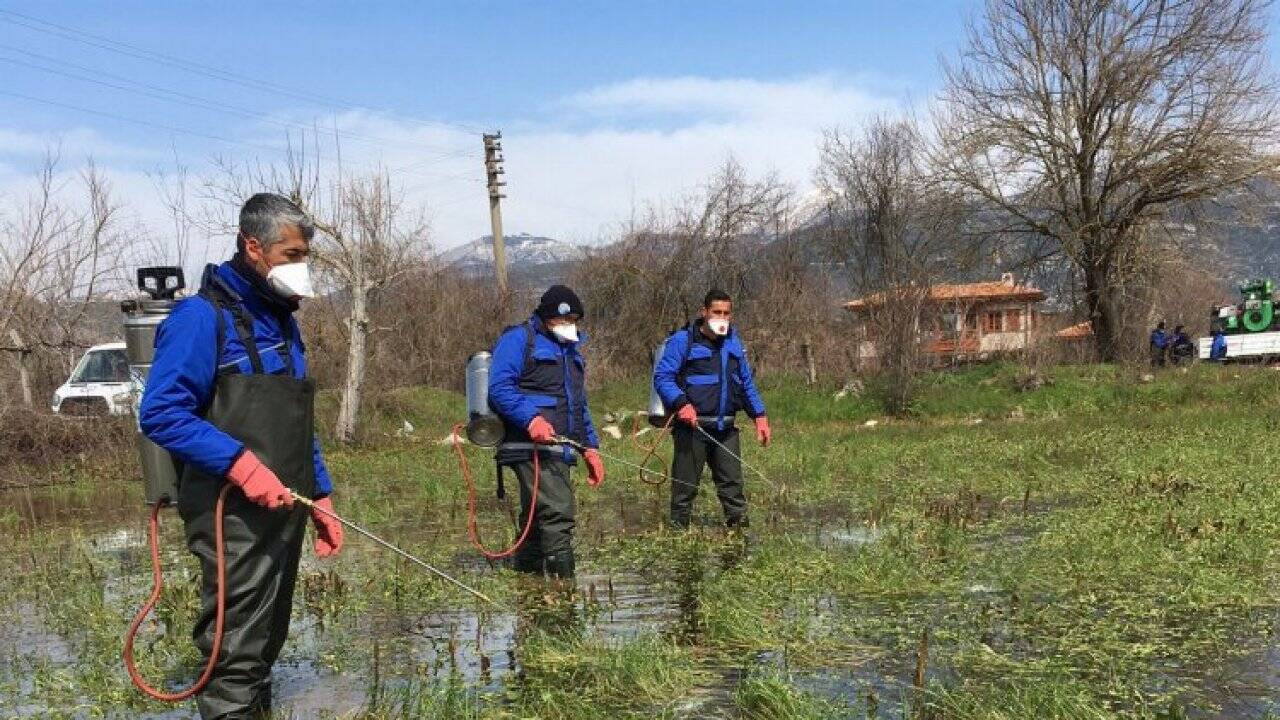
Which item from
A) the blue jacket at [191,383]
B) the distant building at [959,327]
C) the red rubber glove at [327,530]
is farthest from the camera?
the distant building at [959,327]

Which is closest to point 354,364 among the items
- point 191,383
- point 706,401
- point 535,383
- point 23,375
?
point 23,375

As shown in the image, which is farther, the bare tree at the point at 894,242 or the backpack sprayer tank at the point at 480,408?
the bare tree at the point at 894,242

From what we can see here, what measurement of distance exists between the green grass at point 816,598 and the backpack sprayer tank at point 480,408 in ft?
3.10

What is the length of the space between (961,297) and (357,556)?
1992cm

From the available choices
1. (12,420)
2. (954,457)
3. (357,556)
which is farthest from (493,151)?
(357,556)

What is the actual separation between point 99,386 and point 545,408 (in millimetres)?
15750

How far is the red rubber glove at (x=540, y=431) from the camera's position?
6.96 m

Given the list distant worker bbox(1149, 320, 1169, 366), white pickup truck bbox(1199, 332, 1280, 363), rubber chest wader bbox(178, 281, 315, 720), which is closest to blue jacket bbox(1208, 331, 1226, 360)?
white pickup truck bbox(1199, 332, 1280, 363)

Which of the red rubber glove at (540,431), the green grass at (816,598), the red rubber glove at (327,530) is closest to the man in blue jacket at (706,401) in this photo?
the green grass at (816,598)

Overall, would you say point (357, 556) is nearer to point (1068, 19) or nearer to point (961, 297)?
point (961, 297)

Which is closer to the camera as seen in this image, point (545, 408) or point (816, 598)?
point (816, 598)

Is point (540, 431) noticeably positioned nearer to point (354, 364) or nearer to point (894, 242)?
point (354, 364)

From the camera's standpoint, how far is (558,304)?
721 cm

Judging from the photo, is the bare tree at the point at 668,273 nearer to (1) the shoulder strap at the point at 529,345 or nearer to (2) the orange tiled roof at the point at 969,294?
(2) the orange tiled roof at the point at 969,294
